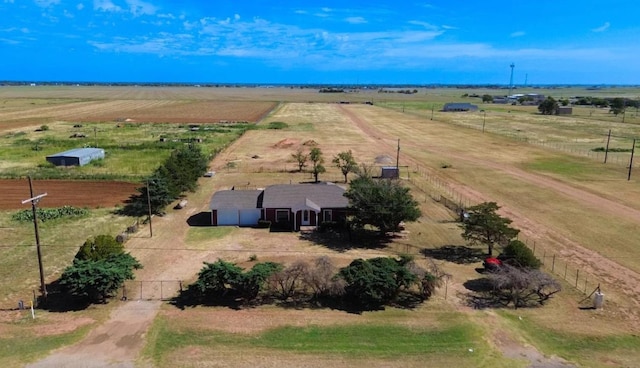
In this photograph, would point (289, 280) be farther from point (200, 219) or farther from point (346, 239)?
point (200, 219)

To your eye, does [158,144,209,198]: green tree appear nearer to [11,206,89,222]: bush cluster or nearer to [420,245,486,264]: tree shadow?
[11,206,89,222]: bush cluster

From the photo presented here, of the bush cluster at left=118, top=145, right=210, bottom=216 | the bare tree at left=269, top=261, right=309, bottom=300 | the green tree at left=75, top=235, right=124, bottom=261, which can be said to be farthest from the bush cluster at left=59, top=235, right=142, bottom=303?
the bush cluster at left=118, top=145, right=210, bottom=216

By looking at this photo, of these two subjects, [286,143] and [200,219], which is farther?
[286,143]

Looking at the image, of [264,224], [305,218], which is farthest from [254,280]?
[305,218]

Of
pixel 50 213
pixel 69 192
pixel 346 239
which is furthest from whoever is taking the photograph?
pixel 69 192

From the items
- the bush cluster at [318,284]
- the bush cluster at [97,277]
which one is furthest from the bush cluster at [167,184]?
the bush cluster at [318,284]

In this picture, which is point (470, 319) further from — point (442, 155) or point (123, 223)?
point (442, 155)

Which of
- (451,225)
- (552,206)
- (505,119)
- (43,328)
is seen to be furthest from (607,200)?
(505,119)
